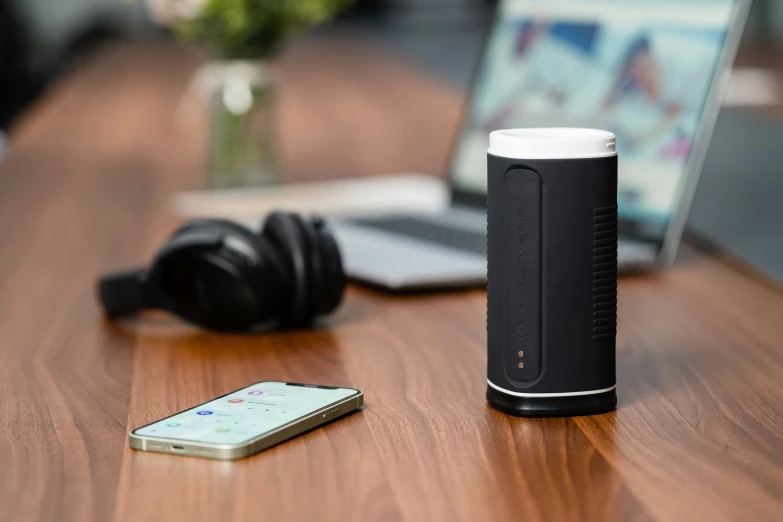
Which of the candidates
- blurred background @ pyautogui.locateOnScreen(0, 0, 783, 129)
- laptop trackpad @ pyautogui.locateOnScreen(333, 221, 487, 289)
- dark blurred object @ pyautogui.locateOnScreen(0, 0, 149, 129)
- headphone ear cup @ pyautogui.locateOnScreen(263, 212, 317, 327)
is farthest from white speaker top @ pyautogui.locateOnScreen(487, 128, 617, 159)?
dark blurred object @ pyautogui.locateOnScreen(0, 0, 149, 129)

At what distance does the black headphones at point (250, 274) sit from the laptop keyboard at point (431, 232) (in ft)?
0.87

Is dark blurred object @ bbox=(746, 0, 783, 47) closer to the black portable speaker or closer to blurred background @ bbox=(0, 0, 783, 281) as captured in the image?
blurred background @ bbox=(0, 0, 783, 281)

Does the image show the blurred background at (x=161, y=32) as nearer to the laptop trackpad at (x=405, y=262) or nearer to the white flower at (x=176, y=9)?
the white flower at (x=176, y=9)

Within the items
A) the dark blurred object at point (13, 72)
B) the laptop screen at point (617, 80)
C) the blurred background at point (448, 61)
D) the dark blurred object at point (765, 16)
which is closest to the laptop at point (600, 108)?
the laptop screen at point (617, 80)

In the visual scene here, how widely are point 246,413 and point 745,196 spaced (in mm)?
871

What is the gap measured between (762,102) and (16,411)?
A: 67.0 inches

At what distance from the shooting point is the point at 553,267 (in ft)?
2.23

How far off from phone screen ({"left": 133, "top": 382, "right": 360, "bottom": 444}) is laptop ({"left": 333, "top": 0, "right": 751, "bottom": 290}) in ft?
1.09

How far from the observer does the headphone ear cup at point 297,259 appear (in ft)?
2.99

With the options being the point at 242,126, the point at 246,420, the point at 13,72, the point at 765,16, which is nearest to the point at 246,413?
the point at 246,420

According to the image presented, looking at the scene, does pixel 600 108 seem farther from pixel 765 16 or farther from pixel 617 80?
pixel 765 16

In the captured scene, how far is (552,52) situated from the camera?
133cm

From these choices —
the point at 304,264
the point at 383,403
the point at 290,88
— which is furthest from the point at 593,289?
the point at 290,88

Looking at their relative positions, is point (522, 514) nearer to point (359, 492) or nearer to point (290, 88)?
point (359, 492)
